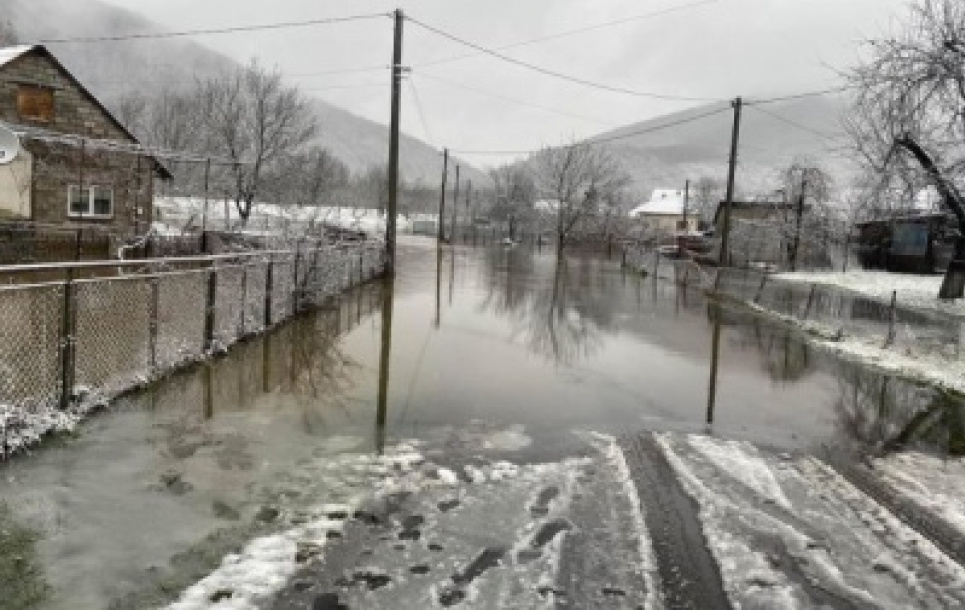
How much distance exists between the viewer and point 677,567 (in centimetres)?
504

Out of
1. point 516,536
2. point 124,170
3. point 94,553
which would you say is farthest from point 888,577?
point 124,170

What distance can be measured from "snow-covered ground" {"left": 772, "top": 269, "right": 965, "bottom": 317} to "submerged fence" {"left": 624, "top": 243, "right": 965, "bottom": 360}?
3.28 feet

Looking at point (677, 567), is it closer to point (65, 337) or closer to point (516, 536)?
point (516, 536)

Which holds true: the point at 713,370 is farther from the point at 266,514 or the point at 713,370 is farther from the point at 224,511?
the point at 224,511

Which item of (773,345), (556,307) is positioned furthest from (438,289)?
(773,345)

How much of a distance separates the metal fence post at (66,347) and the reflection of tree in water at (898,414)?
27.6 ft


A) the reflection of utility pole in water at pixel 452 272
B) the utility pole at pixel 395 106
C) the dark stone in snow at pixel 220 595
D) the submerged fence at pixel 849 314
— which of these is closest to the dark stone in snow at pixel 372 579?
the dark stone in snow at pixel 220 595

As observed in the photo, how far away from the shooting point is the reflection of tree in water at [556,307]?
14.2 m

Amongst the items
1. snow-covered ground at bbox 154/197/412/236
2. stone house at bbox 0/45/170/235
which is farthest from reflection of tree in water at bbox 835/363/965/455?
snow-covered ground at bbox 154/197/412/236

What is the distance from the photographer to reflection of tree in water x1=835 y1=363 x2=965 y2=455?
8.92 meters

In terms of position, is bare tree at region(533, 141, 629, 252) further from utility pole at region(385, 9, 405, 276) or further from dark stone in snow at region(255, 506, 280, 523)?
dark stone in snow at region(255, 506, 280, 523)

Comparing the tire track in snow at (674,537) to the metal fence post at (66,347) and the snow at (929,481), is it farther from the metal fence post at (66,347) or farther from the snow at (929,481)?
the metal fence post at (66,347)

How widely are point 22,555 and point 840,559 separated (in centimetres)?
526

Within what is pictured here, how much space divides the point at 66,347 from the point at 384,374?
166 inches
